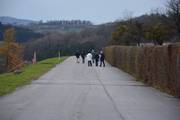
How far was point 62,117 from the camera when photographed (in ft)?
39.9

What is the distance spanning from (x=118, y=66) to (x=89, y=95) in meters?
26.8

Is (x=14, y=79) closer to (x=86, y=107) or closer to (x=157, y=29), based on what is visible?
(x=86, y=107)

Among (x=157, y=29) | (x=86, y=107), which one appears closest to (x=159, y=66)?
(x=86, y=107)

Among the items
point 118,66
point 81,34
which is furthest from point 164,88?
point 81,34

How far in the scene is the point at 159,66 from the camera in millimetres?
22844

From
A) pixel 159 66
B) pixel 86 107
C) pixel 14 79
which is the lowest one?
pixel 14 79

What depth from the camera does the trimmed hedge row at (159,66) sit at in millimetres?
19250

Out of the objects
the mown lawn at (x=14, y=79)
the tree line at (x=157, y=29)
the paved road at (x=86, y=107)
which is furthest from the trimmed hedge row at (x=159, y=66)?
the tree line at (x=157, y=29)

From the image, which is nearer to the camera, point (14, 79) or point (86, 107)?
point (86, 107)

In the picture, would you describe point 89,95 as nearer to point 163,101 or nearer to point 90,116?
point 163,101

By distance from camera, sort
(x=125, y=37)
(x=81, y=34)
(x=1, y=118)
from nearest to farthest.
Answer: (x=1, y=118), (x=125, y=37), (x=81, y=34)

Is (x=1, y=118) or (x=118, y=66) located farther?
(x=118, y=66)

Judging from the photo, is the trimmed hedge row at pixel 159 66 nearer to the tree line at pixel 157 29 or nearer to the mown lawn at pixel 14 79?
the mown lawn at pixel 14 79

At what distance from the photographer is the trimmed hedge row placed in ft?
63.2
